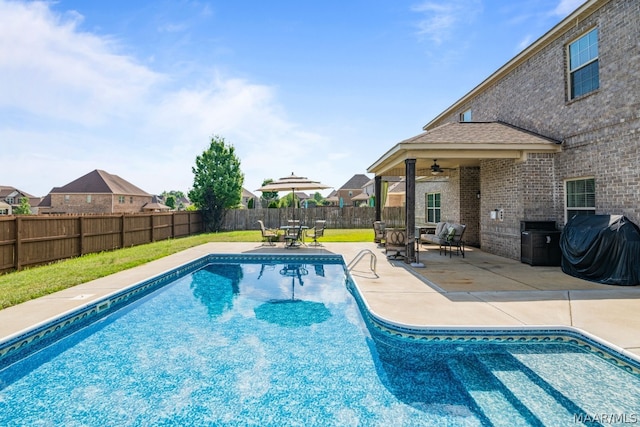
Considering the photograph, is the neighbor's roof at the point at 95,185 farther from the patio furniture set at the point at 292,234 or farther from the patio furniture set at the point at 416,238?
the patio furniture set at the point at 416,238

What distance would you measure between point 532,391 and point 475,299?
2732 millimetres

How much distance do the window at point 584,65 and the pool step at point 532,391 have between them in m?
8.18

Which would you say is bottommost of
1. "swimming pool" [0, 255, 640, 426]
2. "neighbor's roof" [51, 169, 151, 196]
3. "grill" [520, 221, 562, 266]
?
"swimming pool" [0, 255, 640, 426]

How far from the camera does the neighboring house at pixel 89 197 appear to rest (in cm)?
3997

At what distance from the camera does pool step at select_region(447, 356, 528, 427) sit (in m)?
3.10

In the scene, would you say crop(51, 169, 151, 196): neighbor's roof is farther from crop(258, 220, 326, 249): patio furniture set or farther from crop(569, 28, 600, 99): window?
crop(569, 28, 600, 99): window

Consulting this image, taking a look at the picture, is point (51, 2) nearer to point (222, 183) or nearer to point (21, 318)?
Answer: point (21, 318)

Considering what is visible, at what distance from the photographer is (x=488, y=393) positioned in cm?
353

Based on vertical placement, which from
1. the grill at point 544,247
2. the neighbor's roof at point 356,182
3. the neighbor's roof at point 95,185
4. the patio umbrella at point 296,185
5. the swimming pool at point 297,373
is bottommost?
the swimming pool at point 297,373

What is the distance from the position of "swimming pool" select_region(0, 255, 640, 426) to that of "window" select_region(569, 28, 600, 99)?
7499mm

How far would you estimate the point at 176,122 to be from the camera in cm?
1673

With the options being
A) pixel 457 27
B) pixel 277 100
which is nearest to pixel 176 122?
pixel 277 100

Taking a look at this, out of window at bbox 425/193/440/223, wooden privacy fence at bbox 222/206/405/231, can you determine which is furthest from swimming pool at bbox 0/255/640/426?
wooden privacy fence at bbox 222/206/405/231

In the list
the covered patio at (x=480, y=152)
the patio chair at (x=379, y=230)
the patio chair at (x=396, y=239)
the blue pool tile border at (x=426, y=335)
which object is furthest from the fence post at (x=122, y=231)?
the patio chair at (x=396, y=239)
